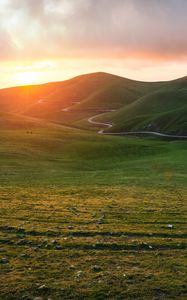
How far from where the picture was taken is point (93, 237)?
22.0 metres

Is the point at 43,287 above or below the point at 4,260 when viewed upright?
below

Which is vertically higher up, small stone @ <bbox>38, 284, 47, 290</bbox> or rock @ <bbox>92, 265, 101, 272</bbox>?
small stone @ <bbox>38, 284, 47, 290</bbox>

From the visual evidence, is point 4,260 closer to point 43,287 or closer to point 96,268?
point 43,287

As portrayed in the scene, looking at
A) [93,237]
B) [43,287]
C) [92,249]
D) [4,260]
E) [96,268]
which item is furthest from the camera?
[93,237]

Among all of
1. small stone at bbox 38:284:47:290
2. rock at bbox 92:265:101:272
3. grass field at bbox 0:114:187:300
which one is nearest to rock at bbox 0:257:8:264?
grass field at bbox 0:114:187:300

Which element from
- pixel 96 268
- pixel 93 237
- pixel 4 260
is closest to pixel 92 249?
pixel 93 237

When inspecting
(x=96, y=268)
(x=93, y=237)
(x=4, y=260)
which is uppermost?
(x=4, y=260)

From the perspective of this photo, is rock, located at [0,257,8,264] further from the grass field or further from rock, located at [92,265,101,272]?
rock, located at [92,265,101,272]

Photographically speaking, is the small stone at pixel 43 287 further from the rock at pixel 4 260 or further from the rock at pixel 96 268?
Result: the rock at pixel 4 260

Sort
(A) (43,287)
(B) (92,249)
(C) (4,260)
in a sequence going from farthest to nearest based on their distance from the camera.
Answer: (B) (92,249) < (C) (4,260) < (A) (43,287)

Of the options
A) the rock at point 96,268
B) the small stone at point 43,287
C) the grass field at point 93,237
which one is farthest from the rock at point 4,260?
the rock at point 96,268

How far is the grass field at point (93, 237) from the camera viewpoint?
15.9m

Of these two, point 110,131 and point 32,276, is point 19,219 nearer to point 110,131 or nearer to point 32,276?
point 32,276

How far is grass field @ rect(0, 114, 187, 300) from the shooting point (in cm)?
1594
